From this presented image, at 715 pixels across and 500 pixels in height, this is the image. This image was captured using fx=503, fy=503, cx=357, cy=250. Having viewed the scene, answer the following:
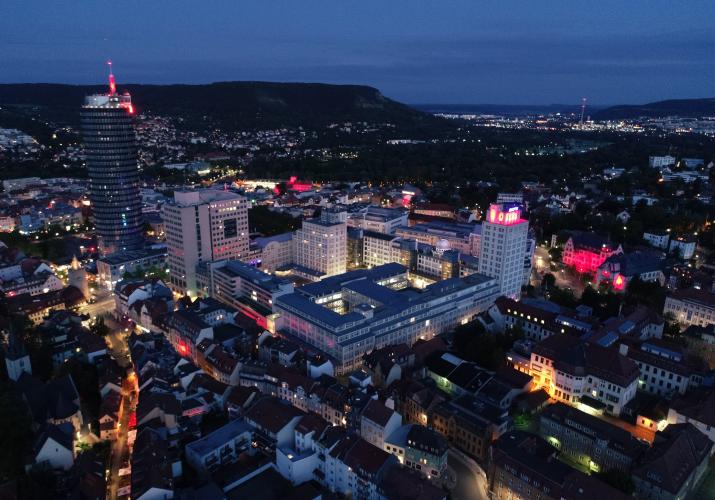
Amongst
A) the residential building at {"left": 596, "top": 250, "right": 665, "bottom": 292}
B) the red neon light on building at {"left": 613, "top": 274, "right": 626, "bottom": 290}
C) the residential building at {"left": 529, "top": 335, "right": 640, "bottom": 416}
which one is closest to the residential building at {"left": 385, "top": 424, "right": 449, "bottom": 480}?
the residential building at {"left": 529, "top": 335, "right": 640, "bottom": 416}

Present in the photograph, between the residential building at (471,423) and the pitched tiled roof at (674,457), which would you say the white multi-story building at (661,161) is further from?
the residential building at (471,423)

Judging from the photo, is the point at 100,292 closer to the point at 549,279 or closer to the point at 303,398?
the point at 303,398

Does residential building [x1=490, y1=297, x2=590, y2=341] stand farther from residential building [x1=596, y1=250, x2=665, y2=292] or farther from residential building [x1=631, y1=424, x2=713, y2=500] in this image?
residential building [x1=596, y1=250, x2=665, y2=292]

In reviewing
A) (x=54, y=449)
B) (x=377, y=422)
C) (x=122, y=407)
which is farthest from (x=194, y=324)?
(x=377, y=422)

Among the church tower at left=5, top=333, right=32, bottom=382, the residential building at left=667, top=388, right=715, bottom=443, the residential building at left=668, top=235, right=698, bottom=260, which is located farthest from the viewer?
the residential building at left=668, top=235, right=698, bottom=260

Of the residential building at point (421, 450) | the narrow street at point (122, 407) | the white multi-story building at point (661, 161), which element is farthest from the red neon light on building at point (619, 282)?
the white multi-story building at point (661, 161)

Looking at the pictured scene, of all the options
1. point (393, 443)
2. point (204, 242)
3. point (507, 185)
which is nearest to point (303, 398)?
point (393, 443)

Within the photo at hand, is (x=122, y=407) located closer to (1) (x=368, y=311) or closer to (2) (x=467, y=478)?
(1) (x=368, y=311)
